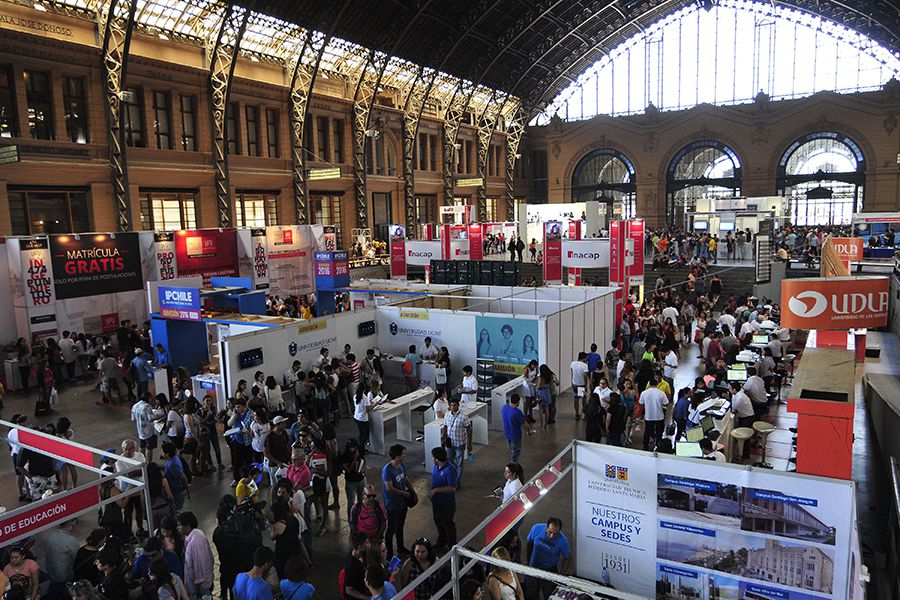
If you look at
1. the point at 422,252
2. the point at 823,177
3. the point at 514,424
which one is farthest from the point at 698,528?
the point at 823,177

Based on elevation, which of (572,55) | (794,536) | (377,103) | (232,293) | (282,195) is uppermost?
(572,55)

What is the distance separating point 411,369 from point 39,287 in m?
11.4

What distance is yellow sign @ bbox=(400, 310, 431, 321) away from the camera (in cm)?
1636

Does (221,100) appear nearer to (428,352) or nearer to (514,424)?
(428,352)

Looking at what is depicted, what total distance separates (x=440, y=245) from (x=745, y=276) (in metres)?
13.2

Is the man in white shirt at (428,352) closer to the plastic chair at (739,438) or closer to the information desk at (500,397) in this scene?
the information desk at (500,397)

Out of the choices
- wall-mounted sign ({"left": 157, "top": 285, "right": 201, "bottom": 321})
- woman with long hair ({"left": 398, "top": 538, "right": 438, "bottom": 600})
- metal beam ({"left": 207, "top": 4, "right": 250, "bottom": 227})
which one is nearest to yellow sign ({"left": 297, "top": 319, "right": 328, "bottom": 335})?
wall-mounted sign ({"left": 157, "top": 285, "right": 201, "bottom": 321})

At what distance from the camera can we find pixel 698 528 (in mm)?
6262

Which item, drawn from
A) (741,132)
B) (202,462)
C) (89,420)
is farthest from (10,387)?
(741,132)

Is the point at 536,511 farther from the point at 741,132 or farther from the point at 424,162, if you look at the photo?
the point at 741,132

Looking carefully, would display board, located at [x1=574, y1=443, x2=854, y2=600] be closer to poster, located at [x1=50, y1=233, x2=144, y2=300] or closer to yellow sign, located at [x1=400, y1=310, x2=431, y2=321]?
yellow sign, located at [x1=400, y1=310, x2=431, y2=321]

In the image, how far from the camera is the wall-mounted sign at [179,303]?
51.5 feet

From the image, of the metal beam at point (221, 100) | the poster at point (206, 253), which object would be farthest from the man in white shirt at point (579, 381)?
the metal beam at point (221, 100)

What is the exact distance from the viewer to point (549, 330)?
47.5 ft
